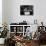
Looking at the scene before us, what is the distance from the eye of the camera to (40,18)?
20.2ft

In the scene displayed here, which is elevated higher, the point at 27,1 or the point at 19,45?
the point at 27,1

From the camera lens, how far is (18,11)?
6156 mm

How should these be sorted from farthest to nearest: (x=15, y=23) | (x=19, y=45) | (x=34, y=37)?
1. (x=15, y=23)
2. (x=34, y=37)
3. (x=19, y=45)

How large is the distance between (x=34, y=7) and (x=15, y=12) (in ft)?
Answer: 2.92

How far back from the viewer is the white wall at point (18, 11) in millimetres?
6133

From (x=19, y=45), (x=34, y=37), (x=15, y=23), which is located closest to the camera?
(x=19, y=45)

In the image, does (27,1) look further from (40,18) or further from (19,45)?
(19,45)

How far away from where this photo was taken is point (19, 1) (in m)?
6.13

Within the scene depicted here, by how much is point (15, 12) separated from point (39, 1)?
1193 millimetres

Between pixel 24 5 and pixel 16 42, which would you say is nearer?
pixel 16 42

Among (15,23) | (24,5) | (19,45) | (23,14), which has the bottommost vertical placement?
(19,45)

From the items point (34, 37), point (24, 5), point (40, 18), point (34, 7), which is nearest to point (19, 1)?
point (24, 5)

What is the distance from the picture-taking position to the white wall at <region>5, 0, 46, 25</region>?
613 centimetres

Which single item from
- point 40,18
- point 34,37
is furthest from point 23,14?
point 34,37
